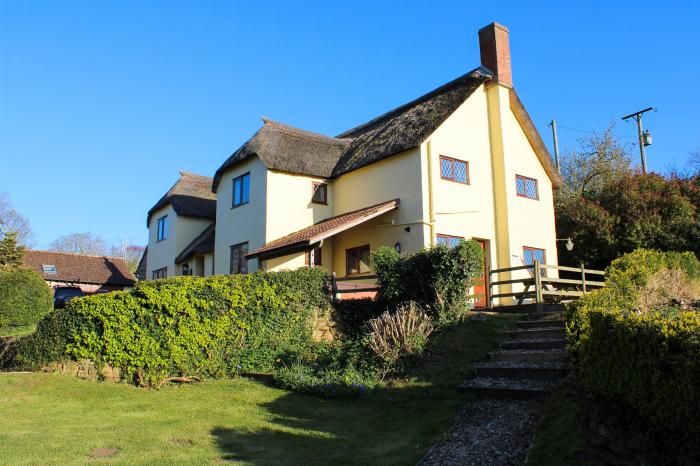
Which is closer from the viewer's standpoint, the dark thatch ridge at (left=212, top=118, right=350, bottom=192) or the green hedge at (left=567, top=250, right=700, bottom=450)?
the green hedge at (left=567, top=250, right=700, bottom=450)

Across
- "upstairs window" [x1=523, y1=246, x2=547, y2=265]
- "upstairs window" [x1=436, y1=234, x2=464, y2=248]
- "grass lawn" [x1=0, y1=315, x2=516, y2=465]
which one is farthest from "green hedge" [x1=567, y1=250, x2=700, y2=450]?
"upstairs window" [x1=523, y1=246, x2=547, y2=265]

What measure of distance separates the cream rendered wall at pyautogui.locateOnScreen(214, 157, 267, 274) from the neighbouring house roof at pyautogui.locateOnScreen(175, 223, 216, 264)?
5.44 feet

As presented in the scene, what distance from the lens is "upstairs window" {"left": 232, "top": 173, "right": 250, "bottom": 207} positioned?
2333cm

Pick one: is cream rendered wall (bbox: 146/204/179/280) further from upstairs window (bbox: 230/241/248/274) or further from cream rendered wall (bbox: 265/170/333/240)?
cream rendered wall (bbox: 265/170/333/240)

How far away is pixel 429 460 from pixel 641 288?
6.96m

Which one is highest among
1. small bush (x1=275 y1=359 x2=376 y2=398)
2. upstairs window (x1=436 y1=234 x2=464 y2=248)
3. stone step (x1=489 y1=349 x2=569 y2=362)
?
upstairs window (x1=436 y1=234 x2=464 y2=248)

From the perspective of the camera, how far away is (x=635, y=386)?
5.73 m

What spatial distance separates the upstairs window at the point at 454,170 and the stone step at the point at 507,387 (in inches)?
402

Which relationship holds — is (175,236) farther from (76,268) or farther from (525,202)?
(525,202)

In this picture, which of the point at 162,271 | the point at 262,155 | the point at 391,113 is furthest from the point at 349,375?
the point at 162,271

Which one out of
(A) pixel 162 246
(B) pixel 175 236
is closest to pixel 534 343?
(B) pixel 175 236

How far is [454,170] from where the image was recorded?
1997cm

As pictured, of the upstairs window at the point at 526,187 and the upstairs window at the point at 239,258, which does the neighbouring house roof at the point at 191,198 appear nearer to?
the upstairs window at the point at 239,258

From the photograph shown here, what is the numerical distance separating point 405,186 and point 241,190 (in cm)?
788
